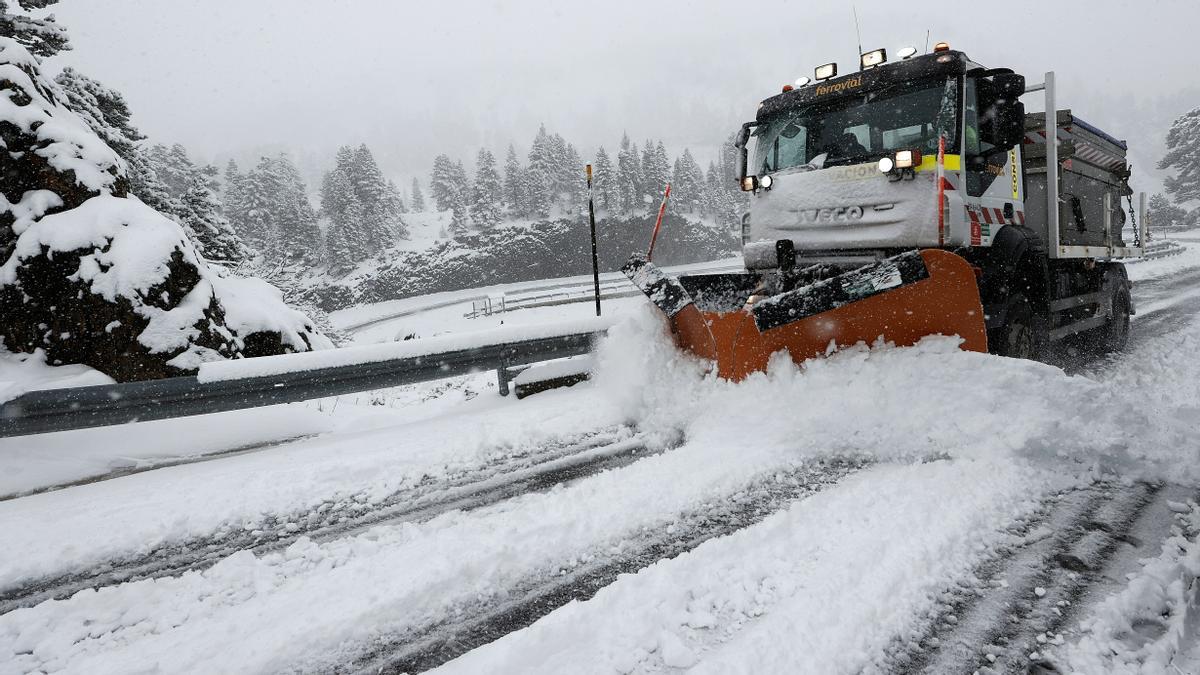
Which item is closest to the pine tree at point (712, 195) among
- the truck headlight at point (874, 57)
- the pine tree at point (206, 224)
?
the pine tree at point (206, 224)

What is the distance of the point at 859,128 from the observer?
209 inches

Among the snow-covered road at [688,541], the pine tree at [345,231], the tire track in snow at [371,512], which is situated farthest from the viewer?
the pine tree at [345,231]

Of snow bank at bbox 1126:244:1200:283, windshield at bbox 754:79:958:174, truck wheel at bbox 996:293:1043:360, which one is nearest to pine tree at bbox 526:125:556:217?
snow bank at bbox 1126:244:1200:283

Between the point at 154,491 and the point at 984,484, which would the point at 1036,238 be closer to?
the point at 984,484

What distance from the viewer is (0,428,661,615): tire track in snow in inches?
103

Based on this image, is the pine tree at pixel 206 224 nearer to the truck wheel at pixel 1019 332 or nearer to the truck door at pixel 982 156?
the truck door at pixel 982 156

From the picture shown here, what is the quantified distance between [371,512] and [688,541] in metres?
1.85

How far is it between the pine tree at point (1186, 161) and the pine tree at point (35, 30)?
72.6 metres

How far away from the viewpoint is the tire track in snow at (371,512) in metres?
2.61

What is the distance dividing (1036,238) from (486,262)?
54354 millimetres

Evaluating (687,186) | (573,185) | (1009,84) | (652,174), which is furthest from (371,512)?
(687,186)

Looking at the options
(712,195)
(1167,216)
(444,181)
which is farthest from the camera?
(712,195)

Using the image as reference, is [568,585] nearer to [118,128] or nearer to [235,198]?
[118,128]

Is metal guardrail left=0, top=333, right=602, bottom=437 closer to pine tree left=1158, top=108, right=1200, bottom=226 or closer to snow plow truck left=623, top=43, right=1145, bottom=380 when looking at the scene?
snow plow truck left=623, top=43, right=1145, bottom=380
